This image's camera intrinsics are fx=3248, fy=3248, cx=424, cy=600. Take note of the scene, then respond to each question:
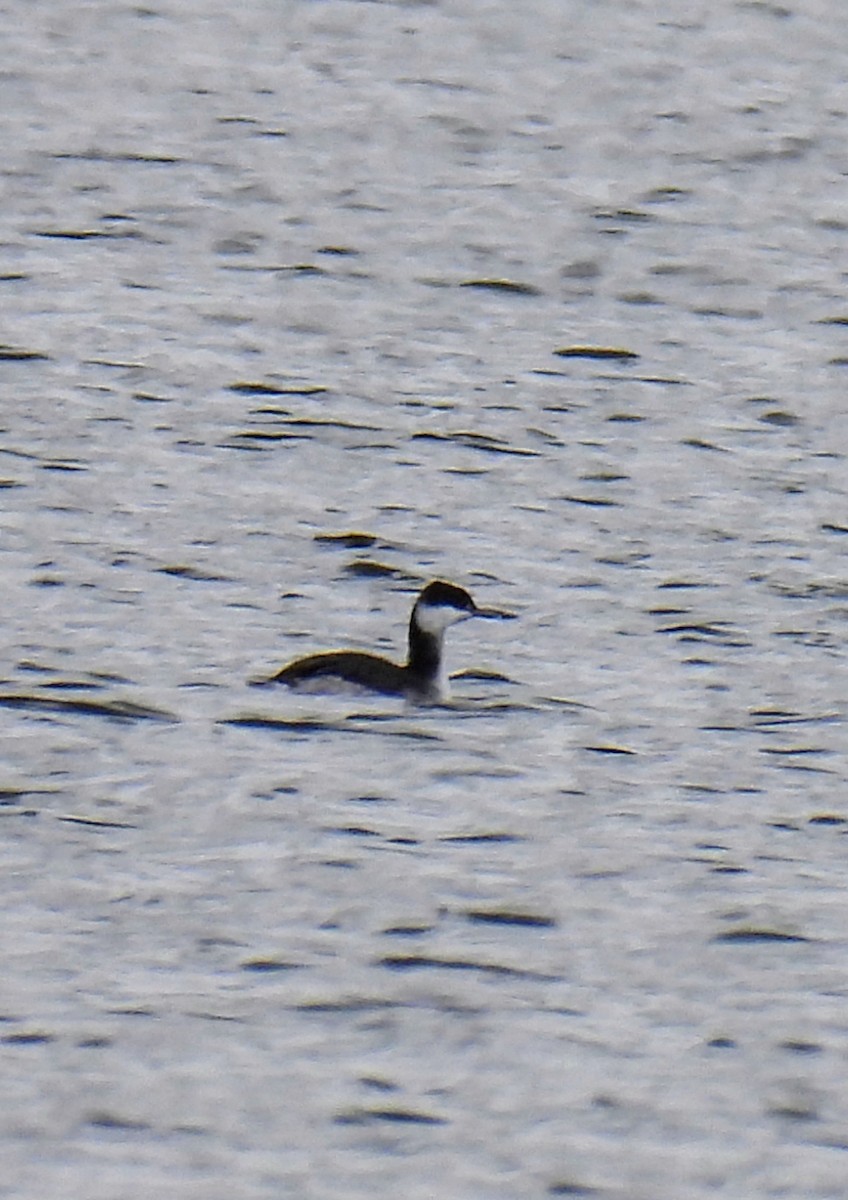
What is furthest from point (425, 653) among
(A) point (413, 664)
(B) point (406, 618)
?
(B) point (406, 618)

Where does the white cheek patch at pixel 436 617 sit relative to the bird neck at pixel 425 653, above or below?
above

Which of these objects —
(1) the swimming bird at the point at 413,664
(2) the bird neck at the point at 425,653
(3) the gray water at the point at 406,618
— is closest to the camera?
(3) the gray water at the point at 406,618

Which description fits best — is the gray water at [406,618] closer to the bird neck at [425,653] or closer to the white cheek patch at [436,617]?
the bird neck at [425,653]

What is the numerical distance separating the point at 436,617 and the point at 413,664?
0.24 meters

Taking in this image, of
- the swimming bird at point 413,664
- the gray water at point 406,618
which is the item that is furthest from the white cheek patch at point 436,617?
the gray water at point 406,618

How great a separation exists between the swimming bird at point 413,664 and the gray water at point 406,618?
0.14 metres

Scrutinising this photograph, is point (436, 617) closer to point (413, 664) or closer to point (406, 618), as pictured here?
point (413, 664)

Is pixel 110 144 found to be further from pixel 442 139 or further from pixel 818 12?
pixel 818 12

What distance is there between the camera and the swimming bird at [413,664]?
561 inches

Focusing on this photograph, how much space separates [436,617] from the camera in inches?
574

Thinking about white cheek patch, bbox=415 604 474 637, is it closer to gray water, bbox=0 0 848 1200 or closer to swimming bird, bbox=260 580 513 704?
swimming bird, bbox=260 580 513 704

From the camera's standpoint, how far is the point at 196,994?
1104 cm

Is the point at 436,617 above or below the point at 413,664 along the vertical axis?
above

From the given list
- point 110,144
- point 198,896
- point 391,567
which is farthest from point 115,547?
point 110,144
